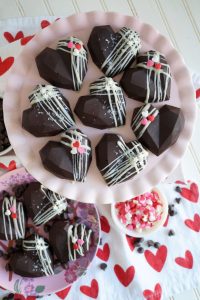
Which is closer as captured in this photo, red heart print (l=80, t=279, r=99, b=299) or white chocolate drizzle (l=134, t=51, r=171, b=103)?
white chocolate drizzle (l=134, t=51, r=171, b=103)

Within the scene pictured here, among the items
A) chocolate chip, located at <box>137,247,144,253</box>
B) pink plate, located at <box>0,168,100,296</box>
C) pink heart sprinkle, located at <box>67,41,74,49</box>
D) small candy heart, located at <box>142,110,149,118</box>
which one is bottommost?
chocolate chip, located at <box>137,247,144,253</box>

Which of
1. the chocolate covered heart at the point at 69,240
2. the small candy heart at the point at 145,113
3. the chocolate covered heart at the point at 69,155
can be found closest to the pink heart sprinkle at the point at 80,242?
the chocolate covered heart at the point at 69,240

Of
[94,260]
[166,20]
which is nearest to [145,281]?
[94,260]

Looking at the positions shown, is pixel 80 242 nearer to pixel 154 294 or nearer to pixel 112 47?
pixel 154 294

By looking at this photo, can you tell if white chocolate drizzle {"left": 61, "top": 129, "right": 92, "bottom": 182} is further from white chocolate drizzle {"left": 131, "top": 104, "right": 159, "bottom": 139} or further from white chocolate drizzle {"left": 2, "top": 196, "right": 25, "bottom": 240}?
white chocolate drizzle {"left": 2, "top": 196, "right": 25, "bottom": 240}

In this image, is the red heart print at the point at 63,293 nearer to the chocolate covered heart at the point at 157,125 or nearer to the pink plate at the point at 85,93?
the pink plate at the point at 85,93

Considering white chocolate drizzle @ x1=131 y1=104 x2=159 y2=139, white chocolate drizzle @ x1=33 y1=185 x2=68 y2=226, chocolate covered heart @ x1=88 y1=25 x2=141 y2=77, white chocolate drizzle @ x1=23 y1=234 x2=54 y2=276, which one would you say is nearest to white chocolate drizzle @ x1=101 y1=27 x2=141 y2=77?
chocolate covered heart @ x1=88 y1=25 x2=141 y2=77

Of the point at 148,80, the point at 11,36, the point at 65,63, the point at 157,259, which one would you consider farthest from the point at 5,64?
the point at 157,259
